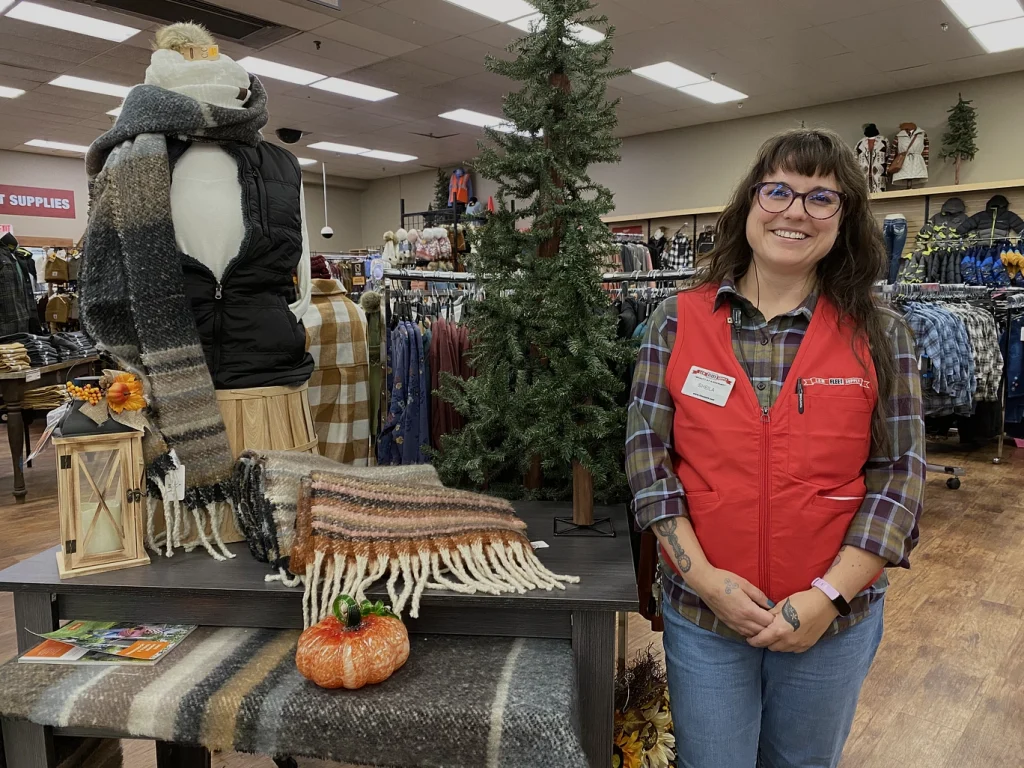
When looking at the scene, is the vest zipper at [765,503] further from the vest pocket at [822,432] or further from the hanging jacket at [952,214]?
the hanging jacket at [952,214]

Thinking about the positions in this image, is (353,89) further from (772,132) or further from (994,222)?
(994,222)

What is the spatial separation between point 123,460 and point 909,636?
294cm

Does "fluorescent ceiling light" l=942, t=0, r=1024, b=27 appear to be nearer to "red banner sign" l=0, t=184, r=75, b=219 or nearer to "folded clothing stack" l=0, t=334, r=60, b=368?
"folded clothing stack" l=0, t=334, r=60, b=368

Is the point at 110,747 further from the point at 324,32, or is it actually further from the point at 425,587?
the point at 324,32

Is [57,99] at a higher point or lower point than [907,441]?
higher

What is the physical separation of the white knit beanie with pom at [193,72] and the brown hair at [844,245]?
3.78 ft

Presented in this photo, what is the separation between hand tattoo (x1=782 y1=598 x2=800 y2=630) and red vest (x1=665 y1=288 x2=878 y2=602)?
0.14ft

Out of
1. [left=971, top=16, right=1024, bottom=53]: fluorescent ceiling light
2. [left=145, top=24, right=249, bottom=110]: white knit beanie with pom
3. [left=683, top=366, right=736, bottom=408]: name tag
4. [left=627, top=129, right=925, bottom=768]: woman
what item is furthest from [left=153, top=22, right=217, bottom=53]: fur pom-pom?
[left=971, top=16, right=1024, bottom=53]: fluorescent ceiling light

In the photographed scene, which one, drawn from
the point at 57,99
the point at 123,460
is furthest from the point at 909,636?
the point at 57,99

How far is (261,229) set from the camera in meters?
1.68

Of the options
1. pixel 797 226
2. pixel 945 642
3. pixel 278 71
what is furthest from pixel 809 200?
pixel 278 71

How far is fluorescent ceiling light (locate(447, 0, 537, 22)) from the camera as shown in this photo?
572 cm

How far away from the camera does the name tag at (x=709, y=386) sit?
4.14 feet

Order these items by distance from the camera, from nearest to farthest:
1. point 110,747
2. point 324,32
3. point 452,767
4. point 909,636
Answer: point 452,767, point 110,747, point 909,636, point 324,32
